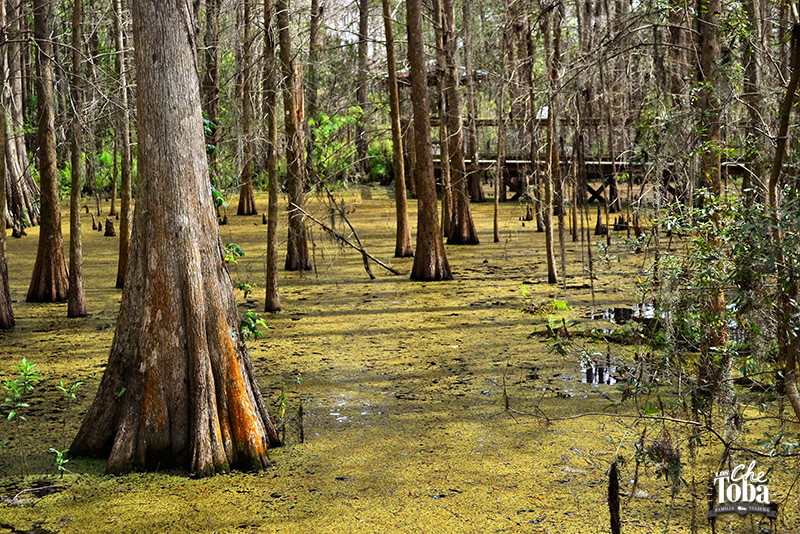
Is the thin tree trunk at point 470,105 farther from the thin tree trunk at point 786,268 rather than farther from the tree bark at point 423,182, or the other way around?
the thin tree trunk at point 786,268

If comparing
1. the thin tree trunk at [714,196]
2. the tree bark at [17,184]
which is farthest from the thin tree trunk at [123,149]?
the tree bark at [17,184]

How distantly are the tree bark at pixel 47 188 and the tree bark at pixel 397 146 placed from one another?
172 inches

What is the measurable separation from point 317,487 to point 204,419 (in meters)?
0.68

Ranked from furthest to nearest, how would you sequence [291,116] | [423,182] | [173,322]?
1. [423,182]
2. [291,116]
3. [173,322]

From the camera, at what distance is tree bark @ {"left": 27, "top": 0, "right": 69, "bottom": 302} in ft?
27.9

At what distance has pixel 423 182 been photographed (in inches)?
428

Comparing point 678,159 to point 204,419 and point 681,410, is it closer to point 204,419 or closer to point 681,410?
point 681,410

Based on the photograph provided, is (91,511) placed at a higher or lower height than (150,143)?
lower

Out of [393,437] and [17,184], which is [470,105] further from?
[393,437]

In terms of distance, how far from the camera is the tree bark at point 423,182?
10719mm

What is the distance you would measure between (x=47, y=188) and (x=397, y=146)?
4849 millimetres

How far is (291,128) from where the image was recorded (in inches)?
357

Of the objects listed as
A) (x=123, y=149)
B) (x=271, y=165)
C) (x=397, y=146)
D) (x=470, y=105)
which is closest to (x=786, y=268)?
(x=271, y=165)

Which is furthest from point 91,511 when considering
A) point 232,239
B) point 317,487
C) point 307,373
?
point 232,239
